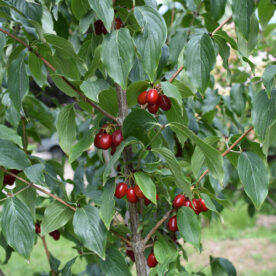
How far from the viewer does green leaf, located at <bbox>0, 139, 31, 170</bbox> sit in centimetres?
91

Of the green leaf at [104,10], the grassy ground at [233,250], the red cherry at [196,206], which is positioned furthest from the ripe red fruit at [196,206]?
the grassy ground at [233,250]

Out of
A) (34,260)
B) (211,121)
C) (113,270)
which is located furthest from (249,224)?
(113,270)

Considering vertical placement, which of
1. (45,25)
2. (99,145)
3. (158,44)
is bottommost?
(99,145)

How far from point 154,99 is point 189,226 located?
331mm

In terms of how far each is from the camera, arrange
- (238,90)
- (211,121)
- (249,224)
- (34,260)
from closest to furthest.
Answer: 1. (238,90)
2. (211,121)
3. (34,260)
4. (249,224)

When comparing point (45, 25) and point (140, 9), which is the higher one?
point (140, 9)

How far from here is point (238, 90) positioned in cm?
157

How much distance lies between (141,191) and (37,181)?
0.79 ft

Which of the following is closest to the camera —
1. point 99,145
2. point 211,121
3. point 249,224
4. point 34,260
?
point 99,145

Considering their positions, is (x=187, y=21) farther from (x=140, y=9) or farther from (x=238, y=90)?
(x=140, y=9)

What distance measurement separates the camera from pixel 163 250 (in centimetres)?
108

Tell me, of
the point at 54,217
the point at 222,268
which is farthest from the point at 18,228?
the point at 222,268

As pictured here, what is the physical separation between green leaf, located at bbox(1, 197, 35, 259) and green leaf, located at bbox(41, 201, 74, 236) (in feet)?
0.29

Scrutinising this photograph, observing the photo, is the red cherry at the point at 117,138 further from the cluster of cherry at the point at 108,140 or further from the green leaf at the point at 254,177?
the green leaf at the point at 254,177
